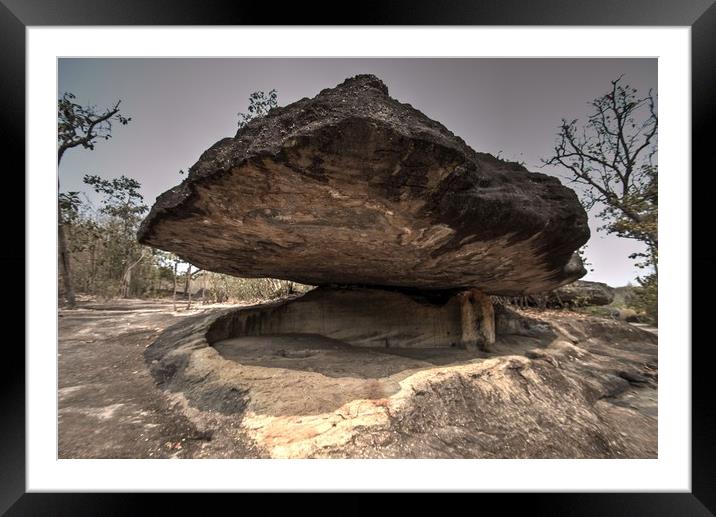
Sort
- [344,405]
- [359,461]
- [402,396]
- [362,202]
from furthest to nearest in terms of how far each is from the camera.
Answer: [402,396]
[344,405]
[362,202]
[359,461]

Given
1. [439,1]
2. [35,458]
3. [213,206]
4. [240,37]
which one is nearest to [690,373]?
[439,1]

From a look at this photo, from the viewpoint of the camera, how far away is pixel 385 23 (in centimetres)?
201

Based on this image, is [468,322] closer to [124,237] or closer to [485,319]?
[485,319]

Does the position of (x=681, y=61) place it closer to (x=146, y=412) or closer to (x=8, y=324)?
(x=8, y=324)

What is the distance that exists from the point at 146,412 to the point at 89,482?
79 cm

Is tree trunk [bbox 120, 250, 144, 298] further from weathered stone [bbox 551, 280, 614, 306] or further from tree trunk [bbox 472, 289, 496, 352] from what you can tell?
weathered stone [bbox 551, 280, 614, 306]

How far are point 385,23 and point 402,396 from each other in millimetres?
3165

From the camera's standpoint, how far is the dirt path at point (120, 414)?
93.6 inches

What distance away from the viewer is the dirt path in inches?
93.6

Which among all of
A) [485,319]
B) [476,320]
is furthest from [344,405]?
[485,319]

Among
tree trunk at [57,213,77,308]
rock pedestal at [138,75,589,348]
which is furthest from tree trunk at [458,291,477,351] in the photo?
tree trunk at [57,213,77,308]

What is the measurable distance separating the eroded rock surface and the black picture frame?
0.55m

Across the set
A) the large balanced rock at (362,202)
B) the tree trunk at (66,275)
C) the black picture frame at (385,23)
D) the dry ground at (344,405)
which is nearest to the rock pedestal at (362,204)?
the large balanced rock at (362,202)

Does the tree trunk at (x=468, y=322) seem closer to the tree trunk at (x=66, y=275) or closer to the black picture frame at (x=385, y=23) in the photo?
the black picture frame at (x=385, y=23)
